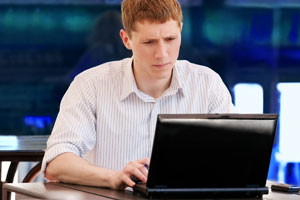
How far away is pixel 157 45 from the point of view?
A: 7.16 feet

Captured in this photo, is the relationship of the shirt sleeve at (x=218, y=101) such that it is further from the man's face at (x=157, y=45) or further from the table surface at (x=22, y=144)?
the table surface at (x=22, y=144)

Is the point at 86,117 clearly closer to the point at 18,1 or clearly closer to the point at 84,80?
the point at 84,80

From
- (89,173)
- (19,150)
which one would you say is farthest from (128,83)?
(19,150)

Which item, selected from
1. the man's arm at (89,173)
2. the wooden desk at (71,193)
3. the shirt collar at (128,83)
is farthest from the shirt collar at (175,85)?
the wooden desk at (71,193)

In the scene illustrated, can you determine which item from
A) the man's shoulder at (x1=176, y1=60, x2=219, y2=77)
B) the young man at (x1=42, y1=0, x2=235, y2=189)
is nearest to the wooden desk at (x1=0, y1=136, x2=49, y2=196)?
the young man at (x1=42, y1=0, x2=235, y2=189)

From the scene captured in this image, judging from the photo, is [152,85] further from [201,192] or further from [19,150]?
[19,150]

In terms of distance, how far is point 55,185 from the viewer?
6.68ft

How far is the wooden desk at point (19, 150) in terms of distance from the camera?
3.45 metres

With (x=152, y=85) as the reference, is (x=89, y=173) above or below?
below

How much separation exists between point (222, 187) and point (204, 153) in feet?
0.40

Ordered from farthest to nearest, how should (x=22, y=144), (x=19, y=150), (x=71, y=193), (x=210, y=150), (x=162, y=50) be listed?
1. (x=22, y=144)
2. (x=19, y=150)
3. (x=162, y=50)
4. (x=71, y=193)
5. (x=210, y=150)

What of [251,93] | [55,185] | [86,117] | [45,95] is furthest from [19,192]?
[251,93]

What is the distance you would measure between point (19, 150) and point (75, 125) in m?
1.29

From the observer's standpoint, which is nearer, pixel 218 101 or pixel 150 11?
pixel 150 11
